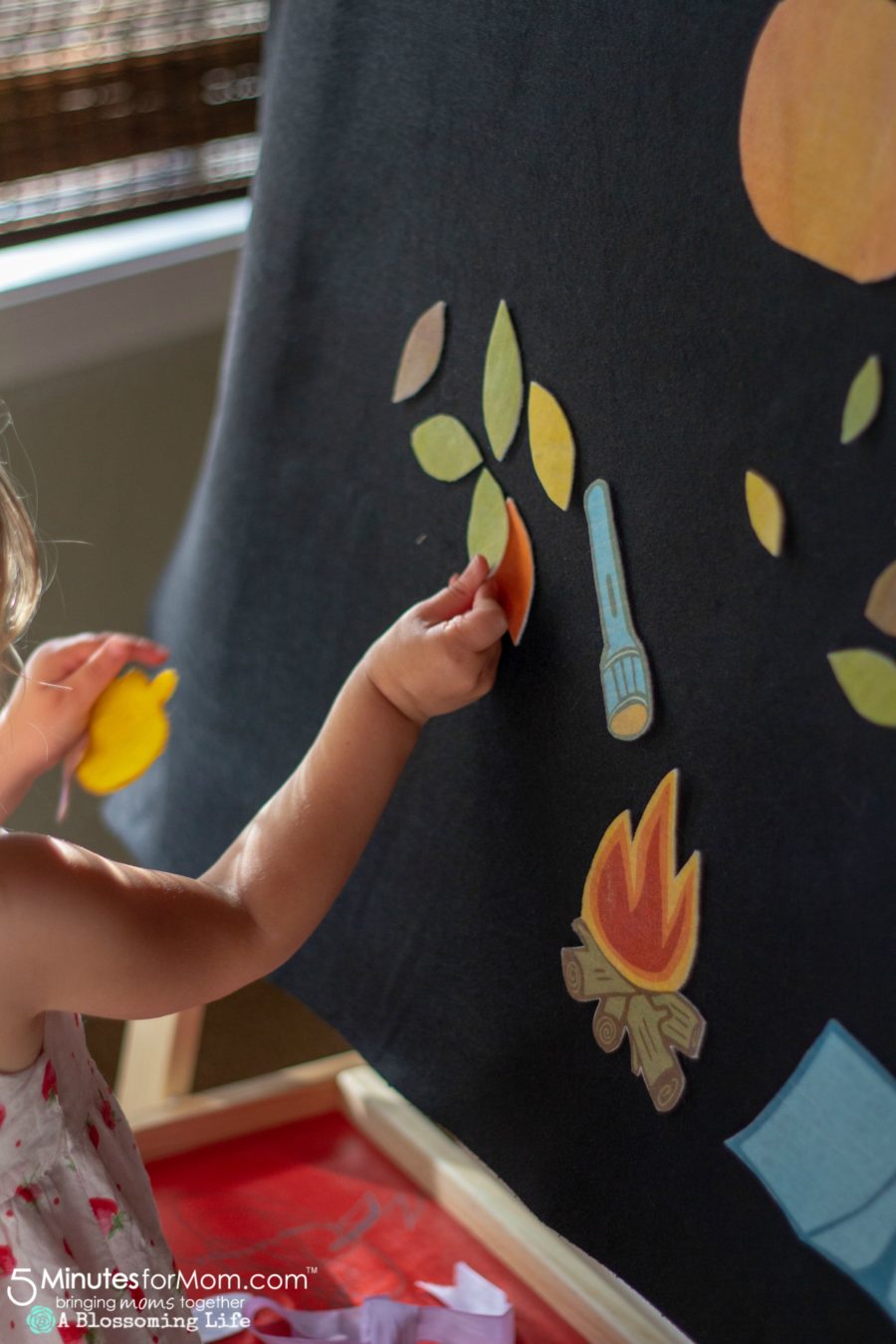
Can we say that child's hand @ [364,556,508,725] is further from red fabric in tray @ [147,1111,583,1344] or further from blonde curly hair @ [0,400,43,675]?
→ red fabric in tray @ [147,1111,583,1344]

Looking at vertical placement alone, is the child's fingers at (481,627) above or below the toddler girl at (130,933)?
above

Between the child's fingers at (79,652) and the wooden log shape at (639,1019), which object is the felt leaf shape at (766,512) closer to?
the wooden log shape at (639,1019)

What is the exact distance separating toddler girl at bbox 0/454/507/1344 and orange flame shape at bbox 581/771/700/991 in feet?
0.33

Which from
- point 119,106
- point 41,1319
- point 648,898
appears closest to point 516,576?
point 648,898

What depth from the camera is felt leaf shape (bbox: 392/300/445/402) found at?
583mm

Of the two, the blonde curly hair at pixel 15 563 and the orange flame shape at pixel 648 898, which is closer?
the orange flame shape at pixel 648 898

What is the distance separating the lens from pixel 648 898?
1.57ft

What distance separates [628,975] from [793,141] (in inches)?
11.3

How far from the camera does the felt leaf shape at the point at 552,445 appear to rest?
1.65 feet

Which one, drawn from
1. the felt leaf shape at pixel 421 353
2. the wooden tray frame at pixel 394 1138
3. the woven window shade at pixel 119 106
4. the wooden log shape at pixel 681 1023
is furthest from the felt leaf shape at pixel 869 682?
the woven window shade at pixel 119 106

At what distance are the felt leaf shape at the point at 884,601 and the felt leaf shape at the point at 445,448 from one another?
219 mm

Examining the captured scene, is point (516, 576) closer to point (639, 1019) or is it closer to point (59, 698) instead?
point (639, 1019)

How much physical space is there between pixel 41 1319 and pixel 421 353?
Result: 17.5 inches

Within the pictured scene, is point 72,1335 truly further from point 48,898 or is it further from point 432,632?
point 432,632
